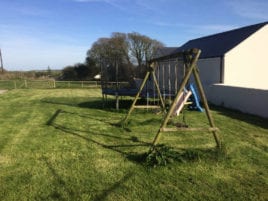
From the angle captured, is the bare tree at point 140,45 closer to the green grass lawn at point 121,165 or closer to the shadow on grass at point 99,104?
the shadow on grass at point 99,104

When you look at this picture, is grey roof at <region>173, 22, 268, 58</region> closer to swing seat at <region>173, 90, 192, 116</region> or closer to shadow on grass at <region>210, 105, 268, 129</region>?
shadow on grass at <region>210, 105, 268, 129</region>

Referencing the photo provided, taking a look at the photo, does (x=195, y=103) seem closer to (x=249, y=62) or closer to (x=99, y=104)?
(x=99, y=104)

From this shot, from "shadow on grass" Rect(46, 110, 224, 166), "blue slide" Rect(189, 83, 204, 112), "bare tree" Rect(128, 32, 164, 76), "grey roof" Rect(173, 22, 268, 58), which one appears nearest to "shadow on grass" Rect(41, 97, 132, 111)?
"blue slide" Rect(189, 83, 204, 112)

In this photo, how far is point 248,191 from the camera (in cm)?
339

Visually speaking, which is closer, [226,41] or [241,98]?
[241,98]

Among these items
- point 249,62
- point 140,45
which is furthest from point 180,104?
point 140,45

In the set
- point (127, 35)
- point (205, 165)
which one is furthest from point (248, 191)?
point (127, 35)

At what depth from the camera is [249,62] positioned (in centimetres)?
1388

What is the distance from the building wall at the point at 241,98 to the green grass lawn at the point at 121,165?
1966 millimetres

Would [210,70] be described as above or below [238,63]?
below

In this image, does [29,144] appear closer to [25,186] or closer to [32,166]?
[32,166]

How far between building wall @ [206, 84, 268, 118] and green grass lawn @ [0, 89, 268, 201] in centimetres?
197

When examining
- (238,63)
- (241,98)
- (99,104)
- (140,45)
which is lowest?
(99,104)

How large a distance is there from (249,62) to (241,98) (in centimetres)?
469
